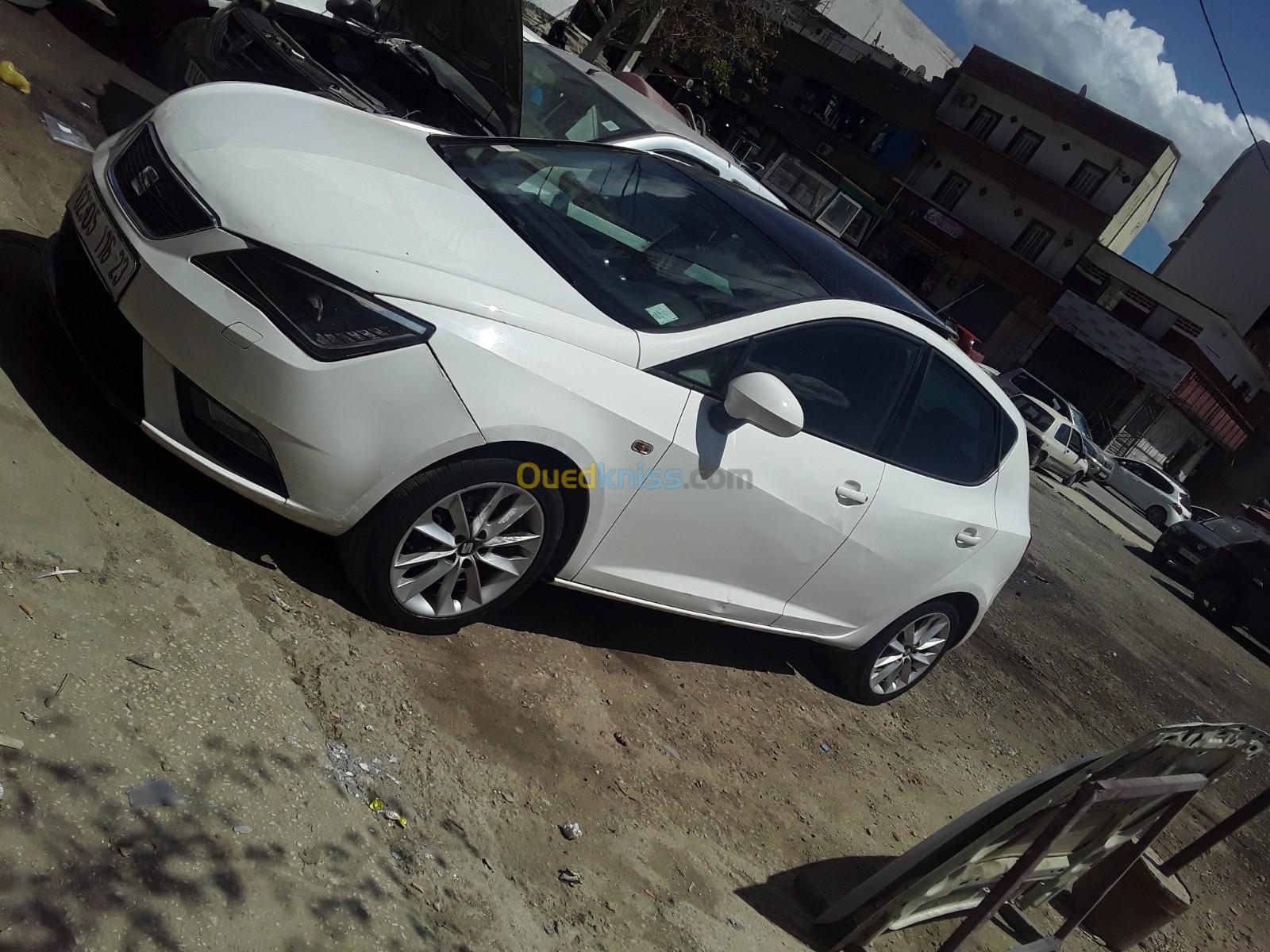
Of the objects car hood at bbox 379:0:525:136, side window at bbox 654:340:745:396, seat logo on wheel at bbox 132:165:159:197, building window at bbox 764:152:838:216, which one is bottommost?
seat logo on wheel at bbox 132:165:159:197

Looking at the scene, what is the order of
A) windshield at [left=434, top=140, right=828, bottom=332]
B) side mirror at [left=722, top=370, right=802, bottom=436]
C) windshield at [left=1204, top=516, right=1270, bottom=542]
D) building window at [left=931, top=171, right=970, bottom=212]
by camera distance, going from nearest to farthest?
side mirror at [left=722, top=370, right=802, bottom=436] < windshield at [left=434, top=140, right=828, bottom=332] < windshield at [left=1204, top=516, right=1270, bottom=542] < building window at [left=931, top=171, right=970, bottom=212]

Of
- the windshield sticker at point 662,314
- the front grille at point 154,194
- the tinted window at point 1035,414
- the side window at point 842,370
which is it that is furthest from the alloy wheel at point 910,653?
the tinted window at point 1035,414

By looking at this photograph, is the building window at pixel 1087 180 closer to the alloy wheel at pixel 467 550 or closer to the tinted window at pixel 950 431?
the tinted window at pixel 950 431

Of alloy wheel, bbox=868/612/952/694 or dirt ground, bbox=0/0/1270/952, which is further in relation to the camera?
alloy wheel, bbox=868/612/952/694

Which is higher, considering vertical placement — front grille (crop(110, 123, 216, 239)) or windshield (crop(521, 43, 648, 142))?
windshield (crop(521, 43, 648, 142))

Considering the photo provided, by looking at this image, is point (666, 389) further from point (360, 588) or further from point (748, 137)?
point (748, 137)

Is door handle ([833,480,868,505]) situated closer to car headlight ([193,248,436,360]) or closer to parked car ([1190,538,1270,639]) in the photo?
car headlight ([193,248,436,360])

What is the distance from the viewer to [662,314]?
3674 mm

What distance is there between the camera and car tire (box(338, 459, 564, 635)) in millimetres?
3244

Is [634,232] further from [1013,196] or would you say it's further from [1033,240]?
[1013,196]

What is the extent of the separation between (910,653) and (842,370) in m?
1.85

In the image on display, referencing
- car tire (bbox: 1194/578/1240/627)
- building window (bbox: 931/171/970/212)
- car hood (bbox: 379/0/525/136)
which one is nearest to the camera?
car hood (bbox: 379/0/525/136)

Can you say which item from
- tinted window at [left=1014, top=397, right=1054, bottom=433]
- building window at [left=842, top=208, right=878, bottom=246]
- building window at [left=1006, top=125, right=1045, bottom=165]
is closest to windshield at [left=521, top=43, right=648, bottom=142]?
tinted window at [left=1014, top=397, right=1054, bottom=433]

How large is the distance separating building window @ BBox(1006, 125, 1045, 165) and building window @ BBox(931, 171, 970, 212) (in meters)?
1.93
